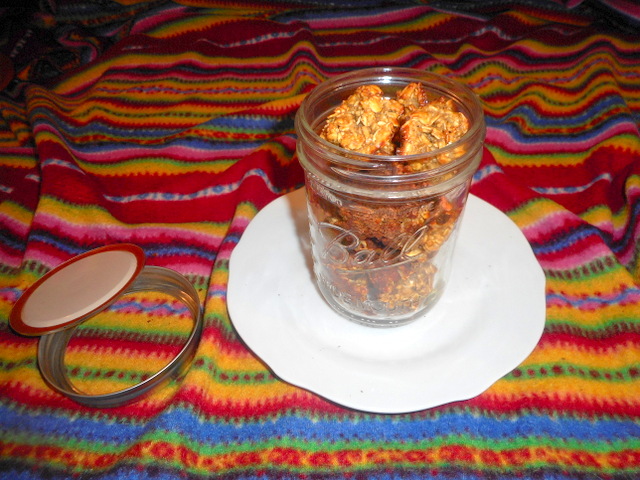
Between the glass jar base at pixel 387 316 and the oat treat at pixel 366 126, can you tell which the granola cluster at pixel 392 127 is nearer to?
the oat treat at pixel 366 126

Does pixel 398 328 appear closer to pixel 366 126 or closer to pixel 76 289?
pixel 366 126

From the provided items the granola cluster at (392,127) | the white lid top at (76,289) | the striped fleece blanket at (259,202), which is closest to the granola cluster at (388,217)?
the granola cluster at (392,127)

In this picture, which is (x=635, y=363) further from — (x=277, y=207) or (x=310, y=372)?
(x=277, y=207)

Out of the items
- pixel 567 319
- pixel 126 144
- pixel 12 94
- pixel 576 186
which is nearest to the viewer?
pixel 567 319

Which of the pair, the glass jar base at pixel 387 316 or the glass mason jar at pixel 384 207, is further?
the glass jar base at pixel 387 316

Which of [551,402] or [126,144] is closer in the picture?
[551,402]

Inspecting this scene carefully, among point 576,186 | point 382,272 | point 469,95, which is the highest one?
point 469,95

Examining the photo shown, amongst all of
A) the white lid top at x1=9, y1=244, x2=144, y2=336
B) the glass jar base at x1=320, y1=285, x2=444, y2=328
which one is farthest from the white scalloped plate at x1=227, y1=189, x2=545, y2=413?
the white lid top at x1=9, y1=244, x2=144, y2=336

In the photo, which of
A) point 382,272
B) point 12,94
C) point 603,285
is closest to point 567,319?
point 603,285
